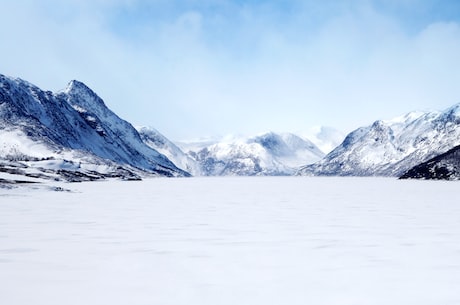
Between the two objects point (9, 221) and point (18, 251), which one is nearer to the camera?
point (18, 251)

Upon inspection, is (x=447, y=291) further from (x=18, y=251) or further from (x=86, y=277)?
(x=18, y=251)

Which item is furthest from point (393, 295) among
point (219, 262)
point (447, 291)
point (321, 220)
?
point (321, 220)

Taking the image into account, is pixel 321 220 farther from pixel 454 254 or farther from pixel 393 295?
pixel 393 295

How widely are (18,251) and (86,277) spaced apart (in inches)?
200

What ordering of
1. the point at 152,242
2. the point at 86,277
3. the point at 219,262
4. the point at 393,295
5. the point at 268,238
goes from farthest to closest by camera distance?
the point at 268,238 → the point at 152,242 → the point at 219,262 → the point at 86,277 → the point at 393,295

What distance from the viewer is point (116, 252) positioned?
52.1ft

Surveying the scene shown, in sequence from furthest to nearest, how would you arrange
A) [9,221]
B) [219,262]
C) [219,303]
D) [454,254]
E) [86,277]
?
[9,221] → [454,254] → [219,262] → [86,277] → [219,303]

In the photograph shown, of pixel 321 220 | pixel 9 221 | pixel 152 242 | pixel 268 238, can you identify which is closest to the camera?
pixel 152 242

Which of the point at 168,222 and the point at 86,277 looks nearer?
the point at 86,277

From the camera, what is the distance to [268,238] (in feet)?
64.0

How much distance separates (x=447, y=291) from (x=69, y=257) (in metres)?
11.5

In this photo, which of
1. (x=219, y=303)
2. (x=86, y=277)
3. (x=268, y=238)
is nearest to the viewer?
(x=219, y=303)

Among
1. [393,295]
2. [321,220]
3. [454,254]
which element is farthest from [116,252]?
[321,220]

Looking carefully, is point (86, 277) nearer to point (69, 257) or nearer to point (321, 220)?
point (69, 257)
